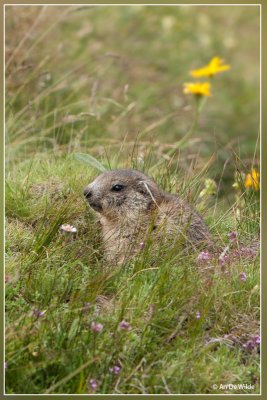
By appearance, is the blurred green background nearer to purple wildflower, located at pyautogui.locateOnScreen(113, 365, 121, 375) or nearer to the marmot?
the marmot

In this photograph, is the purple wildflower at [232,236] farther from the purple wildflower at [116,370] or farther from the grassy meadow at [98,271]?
the purple wildflower at [116,370]

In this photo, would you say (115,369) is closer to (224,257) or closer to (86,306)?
(86,306)

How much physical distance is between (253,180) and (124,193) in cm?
118

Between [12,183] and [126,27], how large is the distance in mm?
5810

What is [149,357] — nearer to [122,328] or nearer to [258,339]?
[122,328]

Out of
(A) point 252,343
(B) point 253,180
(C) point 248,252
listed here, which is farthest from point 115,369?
(B) point 253,180

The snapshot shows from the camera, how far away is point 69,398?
5953 mm

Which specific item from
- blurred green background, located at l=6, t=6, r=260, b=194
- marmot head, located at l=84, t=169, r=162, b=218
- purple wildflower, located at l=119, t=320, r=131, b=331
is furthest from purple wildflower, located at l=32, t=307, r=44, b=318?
blurred green background, located at l=6, t=6, r=260, b=194

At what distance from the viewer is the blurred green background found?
31.3ft

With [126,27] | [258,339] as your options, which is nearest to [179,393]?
[258,339]

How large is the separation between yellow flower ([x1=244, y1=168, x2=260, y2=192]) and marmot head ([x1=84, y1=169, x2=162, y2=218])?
2.76ft

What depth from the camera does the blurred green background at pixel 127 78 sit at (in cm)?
953

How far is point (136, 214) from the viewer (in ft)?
25.3

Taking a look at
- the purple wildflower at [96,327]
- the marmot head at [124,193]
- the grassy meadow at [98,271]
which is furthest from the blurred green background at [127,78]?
the purple wildflower at [96,327]
